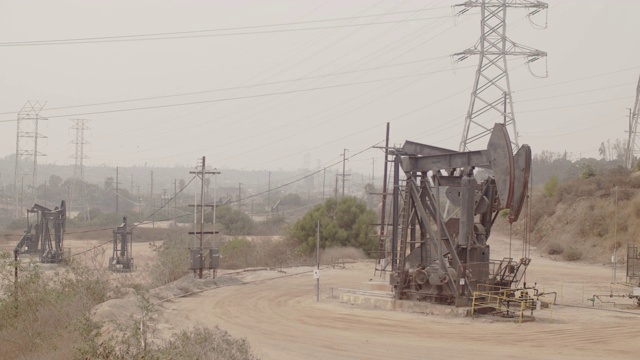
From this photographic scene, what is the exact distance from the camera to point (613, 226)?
5012 centimetres

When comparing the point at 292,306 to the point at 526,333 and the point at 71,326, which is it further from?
the point at 71,326

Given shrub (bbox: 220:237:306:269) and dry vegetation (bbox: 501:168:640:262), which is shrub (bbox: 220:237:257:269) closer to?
shrub (bbox: 220:237:306:269)

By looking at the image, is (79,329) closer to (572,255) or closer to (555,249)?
(572,255)

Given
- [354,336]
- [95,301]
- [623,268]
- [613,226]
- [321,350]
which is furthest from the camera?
[613,226]

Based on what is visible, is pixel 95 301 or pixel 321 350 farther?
pixel 95 301

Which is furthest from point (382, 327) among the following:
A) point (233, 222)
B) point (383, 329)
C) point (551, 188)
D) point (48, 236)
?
point (233, 222)

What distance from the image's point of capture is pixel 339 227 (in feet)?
168

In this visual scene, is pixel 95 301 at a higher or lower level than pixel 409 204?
lower

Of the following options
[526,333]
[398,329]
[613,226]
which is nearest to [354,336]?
[398,329]

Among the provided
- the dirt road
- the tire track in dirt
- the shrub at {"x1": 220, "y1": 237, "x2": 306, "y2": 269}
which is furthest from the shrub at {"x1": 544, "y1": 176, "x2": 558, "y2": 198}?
the tire track in dirt

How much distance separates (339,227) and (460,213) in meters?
26.4

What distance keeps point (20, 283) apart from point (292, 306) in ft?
30.3

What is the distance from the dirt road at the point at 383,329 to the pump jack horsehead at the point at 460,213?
147 cm

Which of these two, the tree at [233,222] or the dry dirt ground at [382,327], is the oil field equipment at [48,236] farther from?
the tree at [233,222]
